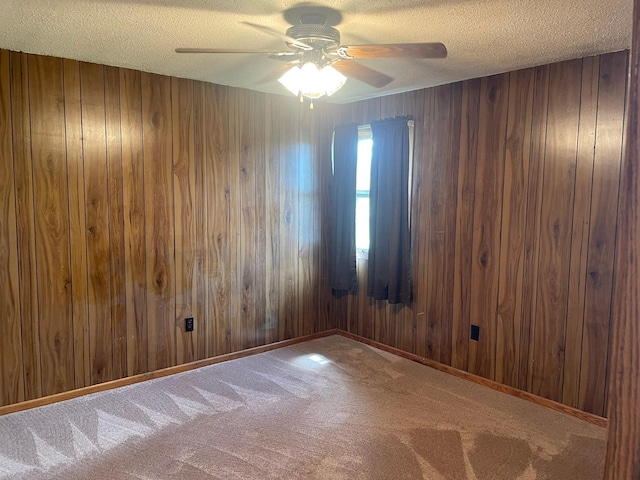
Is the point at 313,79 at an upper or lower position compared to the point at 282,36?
lower

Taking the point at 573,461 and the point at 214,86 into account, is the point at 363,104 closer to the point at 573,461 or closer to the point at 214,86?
the point at 214,86

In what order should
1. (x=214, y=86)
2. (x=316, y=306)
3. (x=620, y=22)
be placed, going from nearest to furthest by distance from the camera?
(x=620, y=22), (x=214, y=86), (x=316, y=306)

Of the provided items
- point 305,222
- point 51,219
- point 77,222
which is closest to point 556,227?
point 305,222

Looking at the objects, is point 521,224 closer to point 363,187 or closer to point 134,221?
point 363,187

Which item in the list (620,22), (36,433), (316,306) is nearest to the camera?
(620,22)

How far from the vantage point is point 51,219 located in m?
3.06

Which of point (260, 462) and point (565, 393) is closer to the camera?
point (260, 462)

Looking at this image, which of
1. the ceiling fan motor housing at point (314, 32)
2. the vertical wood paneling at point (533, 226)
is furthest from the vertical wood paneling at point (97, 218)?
the vertical wood paneling at point (533, 226)

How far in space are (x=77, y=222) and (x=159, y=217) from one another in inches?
21.8

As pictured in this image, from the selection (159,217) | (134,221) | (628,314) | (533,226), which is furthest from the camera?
(159,217)

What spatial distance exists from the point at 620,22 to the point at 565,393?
7.13 ft

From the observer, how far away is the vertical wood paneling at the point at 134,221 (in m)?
3.32

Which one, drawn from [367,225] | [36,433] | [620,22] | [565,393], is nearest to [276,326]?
[367,225]

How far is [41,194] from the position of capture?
3.02 metres
